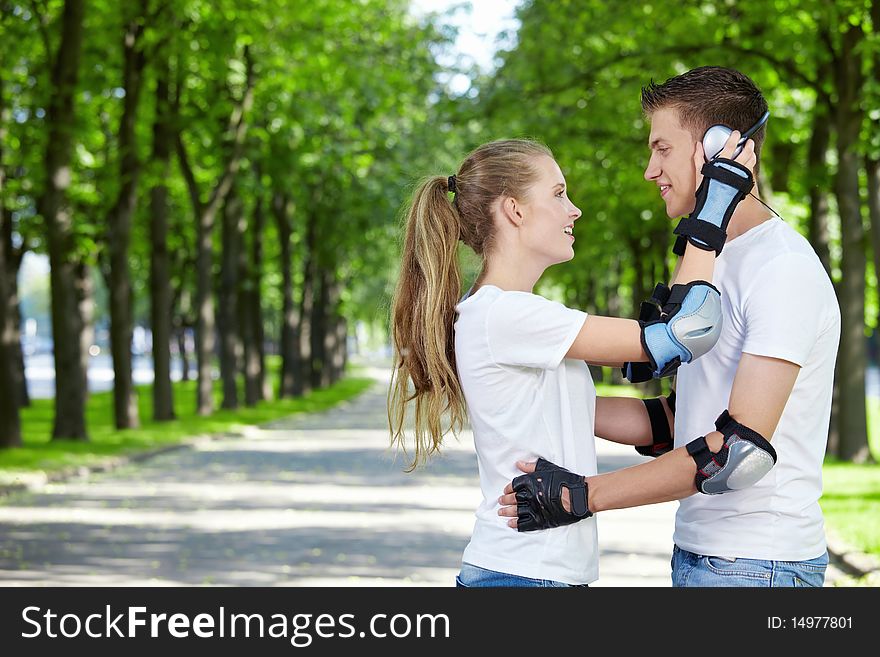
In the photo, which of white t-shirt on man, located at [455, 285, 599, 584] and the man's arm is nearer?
the man's arm

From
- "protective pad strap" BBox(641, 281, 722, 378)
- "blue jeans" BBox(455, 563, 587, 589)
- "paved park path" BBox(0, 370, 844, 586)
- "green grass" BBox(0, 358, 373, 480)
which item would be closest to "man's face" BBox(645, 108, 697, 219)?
"protective pad strap" BBox(641, 281, 722, 378)

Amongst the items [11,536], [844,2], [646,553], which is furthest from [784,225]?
[844,2]

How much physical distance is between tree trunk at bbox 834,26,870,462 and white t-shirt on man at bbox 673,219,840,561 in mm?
13551

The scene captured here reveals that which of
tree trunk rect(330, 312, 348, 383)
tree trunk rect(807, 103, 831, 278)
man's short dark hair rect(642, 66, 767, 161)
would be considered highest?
tree trunk rect(807, 103, 831, 278)

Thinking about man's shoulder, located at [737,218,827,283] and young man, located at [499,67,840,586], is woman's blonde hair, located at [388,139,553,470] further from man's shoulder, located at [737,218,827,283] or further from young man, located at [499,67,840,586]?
man's shoulder, located at [737,218,827,283]

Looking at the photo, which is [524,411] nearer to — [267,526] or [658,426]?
[658,426]

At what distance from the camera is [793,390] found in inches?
129

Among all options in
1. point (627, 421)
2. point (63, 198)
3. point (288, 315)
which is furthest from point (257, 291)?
point (627, 421)

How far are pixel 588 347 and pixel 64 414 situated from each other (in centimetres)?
1924

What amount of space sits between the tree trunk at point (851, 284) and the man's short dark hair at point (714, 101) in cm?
1340

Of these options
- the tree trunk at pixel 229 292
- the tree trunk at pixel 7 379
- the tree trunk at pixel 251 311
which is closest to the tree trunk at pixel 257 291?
the tree trunk at pixel 251 311

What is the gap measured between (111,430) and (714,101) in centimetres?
2243

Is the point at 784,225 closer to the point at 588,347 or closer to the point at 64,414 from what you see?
the point at 588,347

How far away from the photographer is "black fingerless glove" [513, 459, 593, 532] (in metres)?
3.25
